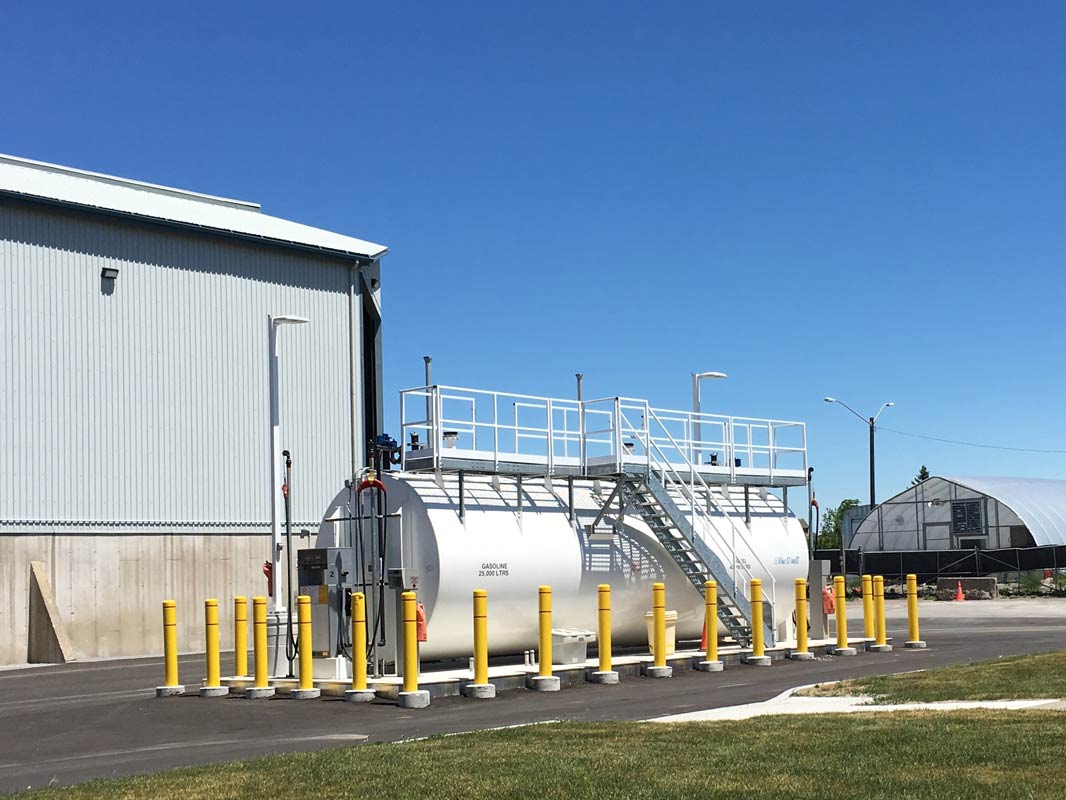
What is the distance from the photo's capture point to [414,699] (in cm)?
1938

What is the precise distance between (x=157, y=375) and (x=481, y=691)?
2271 centimetres

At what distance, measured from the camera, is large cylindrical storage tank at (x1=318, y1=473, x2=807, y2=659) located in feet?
78.5

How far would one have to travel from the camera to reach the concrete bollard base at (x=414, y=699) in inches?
762

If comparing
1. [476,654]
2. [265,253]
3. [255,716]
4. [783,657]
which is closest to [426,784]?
[255,716]

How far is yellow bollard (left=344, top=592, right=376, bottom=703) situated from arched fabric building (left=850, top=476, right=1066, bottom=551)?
5433 centimetres

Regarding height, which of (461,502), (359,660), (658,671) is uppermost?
(461,502)

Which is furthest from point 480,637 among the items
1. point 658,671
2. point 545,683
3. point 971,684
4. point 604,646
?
point 971,684

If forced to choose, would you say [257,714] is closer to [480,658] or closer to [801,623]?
[480,658]

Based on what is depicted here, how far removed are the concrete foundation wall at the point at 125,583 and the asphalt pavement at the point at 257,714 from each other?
24.4 ft

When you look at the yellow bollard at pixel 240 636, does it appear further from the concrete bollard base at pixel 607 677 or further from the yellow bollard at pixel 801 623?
the yellow bollard at pixel 801 623

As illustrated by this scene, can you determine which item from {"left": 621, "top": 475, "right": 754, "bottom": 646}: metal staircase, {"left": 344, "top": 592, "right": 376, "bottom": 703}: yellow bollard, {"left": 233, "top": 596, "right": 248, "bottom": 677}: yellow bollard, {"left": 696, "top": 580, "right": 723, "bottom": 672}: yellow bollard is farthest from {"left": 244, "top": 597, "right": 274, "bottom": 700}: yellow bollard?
{"left": 621, "top": 475, "right": 754, "bottom": 646}: metal staircase

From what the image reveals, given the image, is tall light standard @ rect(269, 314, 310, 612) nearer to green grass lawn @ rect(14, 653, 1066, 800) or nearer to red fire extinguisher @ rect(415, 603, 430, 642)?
red fire extinguisher @ rect(415, 603, 430, 642)

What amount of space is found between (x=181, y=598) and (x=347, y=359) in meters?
10.0

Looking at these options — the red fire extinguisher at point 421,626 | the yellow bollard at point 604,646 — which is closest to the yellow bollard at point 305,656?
the red fire extinguisher at point 421,626
